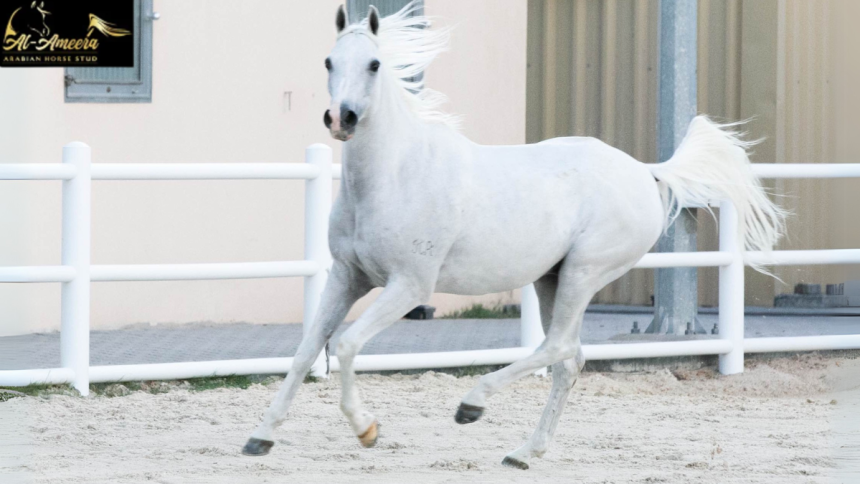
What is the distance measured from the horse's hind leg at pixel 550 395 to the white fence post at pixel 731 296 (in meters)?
2.67

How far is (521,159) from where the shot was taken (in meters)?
5.26

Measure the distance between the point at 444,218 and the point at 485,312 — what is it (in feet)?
17.4

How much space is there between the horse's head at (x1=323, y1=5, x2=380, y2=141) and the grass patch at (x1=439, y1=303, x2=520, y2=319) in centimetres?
543

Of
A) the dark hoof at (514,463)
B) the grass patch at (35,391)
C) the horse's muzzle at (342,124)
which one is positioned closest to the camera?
the horse's muzzle at (342,124)

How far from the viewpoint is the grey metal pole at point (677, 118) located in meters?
8.16

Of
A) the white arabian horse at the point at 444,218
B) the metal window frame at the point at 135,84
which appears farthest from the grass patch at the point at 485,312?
the white arabian horse at the point at 444,218

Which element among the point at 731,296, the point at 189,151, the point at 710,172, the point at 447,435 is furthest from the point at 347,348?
the point at 189,151

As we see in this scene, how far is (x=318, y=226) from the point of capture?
709cm

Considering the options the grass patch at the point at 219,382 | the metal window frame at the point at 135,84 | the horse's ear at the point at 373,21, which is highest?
the metal window frame at the point at 135,84

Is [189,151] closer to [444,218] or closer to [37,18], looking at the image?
[37,18]

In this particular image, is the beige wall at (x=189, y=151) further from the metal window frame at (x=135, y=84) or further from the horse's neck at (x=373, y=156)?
the horse's neck at (x=373, y=156)

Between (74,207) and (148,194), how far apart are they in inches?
86.1

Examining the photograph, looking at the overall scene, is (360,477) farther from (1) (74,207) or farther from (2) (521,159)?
(1) (74,207)

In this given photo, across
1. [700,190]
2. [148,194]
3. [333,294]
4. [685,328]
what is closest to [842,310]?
[685,328]
